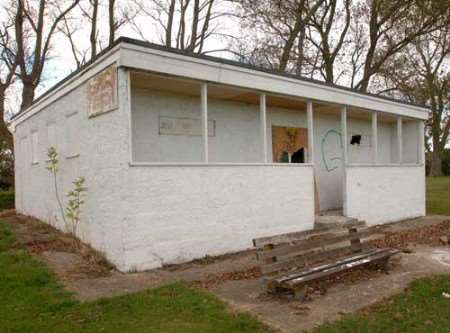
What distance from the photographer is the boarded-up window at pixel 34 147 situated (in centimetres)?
1140

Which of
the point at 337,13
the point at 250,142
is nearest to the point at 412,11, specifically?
the point at 337,13

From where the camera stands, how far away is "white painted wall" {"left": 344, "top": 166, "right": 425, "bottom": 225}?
10195 millimetres

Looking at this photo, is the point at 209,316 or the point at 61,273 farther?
the point at 61,273

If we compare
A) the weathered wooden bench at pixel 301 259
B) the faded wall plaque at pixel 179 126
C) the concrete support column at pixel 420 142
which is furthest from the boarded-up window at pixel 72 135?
the concrete support column at pixel 420 142

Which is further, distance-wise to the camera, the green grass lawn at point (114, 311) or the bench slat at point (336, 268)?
the bench slat at point (336, 268)

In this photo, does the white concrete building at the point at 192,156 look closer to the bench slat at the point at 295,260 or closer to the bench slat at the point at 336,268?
the bench slat at the point at 295,260

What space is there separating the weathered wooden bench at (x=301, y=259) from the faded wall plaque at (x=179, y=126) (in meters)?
3.57

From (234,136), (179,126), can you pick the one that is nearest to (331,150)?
(234,136)

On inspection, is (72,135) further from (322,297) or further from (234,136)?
(322,297)

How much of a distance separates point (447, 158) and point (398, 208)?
1227 inches

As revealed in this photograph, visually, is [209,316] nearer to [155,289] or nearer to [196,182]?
[155,289]

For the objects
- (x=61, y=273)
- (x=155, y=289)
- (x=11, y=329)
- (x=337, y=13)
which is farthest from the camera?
(x=337, y=13)

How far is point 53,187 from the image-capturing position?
983 cm

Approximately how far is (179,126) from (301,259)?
412 centimetres
